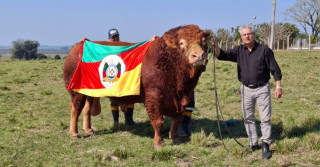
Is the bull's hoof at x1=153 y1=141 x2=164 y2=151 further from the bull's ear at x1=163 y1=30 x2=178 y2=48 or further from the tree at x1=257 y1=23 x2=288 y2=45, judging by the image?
the tree at x1=257 y1=23 x2=288 y2=45

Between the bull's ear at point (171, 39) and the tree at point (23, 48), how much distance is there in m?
71.4

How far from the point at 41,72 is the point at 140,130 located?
13.2 meters

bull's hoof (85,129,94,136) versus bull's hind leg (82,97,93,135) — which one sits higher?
bull's hind leg (82,97,93,135)

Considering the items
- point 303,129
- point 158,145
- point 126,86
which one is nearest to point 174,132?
point 158,145

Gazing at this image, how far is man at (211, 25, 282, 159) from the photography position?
4.88 m

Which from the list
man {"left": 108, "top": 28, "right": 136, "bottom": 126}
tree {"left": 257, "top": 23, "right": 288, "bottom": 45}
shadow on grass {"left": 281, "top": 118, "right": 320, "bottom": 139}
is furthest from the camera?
tree {"left": 257, "top": 23, "right": 288, "bottom": 45}

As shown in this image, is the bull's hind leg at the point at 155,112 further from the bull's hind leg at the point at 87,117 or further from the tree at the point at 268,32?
the tree at the point at 268,32

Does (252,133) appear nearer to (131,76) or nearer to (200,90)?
(131,76)

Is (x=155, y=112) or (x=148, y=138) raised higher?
(x=155, y=112)

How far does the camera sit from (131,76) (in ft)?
18.7

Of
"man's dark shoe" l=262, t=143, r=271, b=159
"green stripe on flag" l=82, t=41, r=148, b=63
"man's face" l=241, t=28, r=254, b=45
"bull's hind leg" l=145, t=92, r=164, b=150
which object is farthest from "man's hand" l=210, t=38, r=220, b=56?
"man's dark shoe" l=262, t=143, r=271, b=159

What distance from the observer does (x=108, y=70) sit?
6.03 meters

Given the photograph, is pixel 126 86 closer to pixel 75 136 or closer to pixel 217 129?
pixel 75 136

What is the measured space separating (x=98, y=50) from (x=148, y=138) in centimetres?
195
